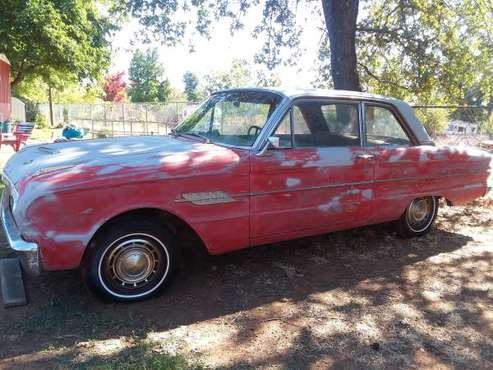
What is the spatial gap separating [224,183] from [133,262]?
96 centimetres

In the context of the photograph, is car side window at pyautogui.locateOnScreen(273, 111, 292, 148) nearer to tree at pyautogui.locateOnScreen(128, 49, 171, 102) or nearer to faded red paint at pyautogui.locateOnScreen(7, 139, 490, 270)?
faded red paint at pyautogui.locateOnScreen(7, 139, 490, 270)

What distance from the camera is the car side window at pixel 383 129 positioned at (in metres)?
4.84

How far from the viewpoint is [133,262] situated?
3547 millimetres

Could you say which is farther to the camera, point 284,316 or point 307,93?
point 307,93

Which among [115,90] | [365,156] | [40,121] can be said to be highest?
[115,90]

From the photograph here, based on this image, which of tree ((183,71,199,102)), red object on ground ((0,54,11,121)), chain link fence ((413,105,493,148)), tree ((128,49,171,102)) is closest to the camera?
chain link fence ((413,105,493,148))

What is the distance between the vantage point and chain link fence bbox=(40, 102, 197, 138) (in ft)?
72.9

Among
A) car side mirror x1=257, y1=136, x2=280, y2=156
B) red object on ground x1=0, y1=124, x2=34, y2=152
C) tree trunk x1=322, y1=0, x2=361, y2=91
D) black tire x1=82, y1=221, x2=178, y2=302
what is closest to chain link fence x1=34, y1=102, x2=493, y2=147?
car side mirror x1=257, y1=136, x2=280, y2=156

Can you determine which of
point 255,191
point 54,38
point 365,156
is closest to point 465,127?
point 365,156

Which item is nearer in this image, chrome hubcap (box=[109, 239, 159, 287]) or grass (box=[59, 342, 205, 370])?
grass (box=[59, 342, 205, 370])

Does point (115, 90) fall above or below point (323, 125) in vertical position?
above

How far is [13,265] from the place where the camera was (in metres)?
4.07

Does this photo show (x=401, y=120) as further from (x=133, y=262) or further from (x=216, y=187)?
(x=133, y=262)

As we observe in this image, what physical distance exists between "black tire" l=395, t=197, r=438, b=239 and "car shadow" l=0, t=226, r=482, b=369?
0.40 feet
